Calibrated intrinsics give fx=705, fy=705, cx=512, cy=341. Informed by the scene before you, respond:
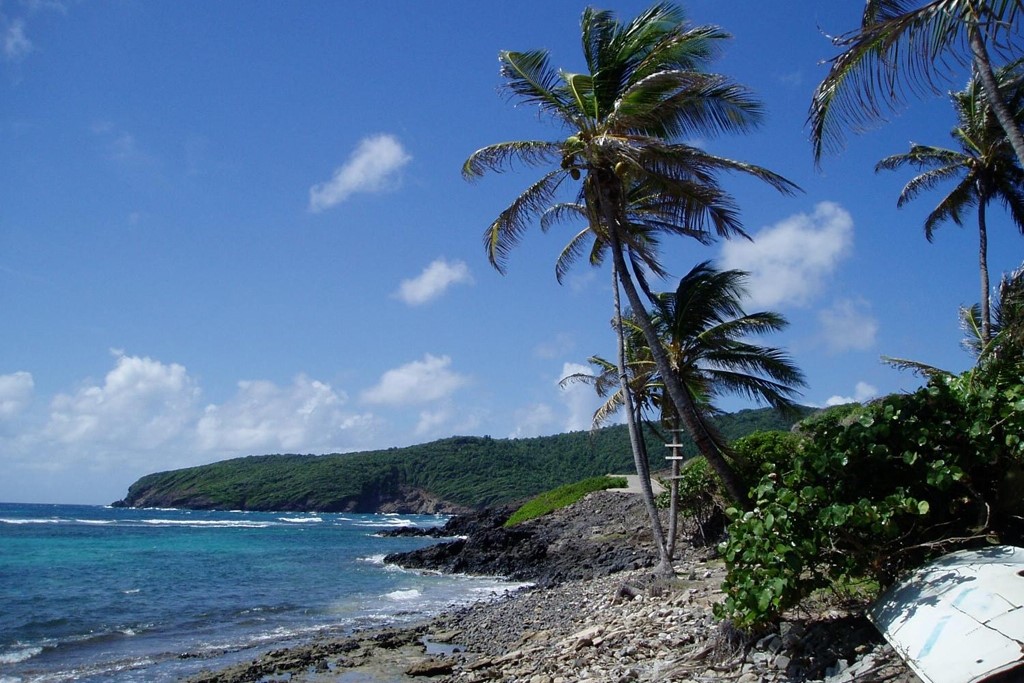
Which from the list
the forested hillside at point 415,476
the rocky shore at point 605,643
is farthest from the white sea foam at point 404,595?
the forested hillside at point 415,476

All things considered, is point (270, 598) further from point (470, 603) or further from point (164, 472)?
point (164, 472)

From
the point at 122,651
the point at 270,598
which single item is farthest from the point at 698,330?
the point at 270,598

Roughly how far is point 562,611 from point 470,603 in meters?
5.49

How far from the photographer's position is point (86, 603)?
20031 millimetres

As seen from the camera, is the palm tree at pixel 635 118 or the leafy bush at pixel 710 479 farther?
the leafy bush at pixel 710 479

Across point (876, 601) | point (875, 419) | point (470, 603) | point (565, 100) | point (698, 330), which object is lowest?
point (470, 603)

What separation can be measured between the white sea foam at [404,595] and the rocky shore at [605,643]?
3611 millimetres

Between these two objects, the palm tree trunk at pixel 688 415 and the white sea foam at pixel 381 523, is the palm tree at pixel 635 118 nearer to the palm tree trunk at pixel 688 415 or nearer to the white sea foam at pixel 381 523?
the palm tree trunk at pixel 688 415

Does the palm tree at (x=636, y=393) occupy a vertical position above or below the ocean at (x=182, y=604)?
above

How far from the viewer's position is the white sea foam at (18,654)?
526 inches

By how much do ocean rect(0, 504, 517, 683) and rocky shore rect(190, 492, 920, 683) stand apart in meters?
1.90

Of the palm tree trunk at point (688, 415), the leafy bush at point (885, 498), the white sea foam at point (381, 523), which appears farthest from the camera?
the white sea foam at point (381, 523)

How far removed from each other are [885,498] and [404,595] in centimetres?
1738

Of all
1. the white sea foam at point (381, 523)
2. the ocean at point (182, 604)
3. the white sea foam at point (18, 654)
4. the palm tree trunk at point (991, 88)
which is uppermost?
the palm tree trunk at point (991, 88)
